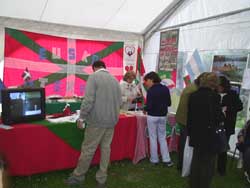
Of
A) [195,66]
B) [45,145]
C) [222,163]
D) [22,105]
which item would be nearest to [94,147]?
[45,145]

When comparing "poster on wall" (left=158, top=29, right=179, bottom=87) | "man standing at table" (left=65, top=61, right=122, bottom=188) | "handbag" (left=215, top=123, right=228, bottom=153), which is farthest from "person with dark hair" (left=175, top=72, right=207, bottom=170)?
"poster on wall" (left=158, top=29, right=179, bottom=87)

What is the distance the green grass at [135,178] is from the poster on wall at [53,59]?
2050 millimetres

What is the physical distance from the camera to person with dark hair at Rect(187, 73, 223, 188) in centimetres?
242

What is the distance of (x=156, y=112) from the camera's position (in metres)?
3.60

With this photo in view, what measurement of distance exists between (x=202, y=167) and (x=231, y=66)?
2.34m

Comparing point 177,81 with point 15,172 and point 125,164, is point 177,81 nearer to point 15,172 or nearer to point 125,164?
point 125,164

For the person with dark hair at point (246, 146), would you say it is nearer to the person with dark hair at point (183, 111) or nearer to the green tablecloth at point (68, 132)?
the person with dark hair at point (183, 111)

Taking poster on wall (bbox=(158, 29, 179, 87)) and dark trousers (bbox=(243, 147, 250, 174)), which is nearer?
dark trousers (bbox=(243, 147, 250, 174))

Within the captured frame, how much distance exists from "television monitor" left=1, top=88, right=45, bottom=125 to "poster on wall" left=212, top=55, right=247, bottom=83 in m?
2.90

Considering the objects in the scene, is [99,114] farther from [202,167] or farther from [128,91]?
[128,91]

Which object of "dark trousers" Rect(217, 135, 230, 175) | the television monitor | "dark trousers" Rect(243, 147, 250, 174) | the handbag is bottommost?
"dark trousers" Rect(217, 135, 230, 175)

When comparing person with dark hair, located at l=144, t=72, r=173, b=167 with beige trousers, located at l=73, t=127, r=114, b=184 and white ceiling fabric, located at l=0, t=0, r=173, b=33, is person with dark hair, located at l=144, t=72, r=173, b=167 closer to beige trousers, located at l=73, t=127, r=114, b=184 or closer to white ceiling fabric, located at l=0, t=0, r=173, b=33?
beige trousers, located at l=73, t=127, r=114, b=184

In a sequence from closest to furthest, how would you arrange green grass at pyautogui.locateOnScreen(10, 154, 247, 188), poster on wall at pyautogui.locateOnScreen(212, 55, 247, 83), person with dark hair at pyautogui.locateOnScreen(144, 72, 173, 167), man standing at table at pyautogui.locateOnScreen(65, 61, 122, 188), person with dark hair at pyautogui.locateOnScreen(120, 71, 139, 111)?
man standing at table at pyautogui.locateOnScreen(65, 61, 122, 188), green grass at pyautogui.locateOnScreen(10, 154, 247, 188), person with dark hair at pyautogui.locateOnScreen(144, 72, 173, 167), poster on wall at pyautogui.locateOnScreen(212, 55, 247, 83), person with dark hair at pyautogui.locateOnScreen(120, 71, 139, 111)

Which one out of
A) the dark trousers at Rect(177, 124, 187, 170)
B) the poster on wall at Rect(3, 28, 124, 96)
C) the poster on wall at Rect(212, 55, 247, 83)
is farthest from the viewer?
the poster on wall at Rect(3, 28, 124, 96)
